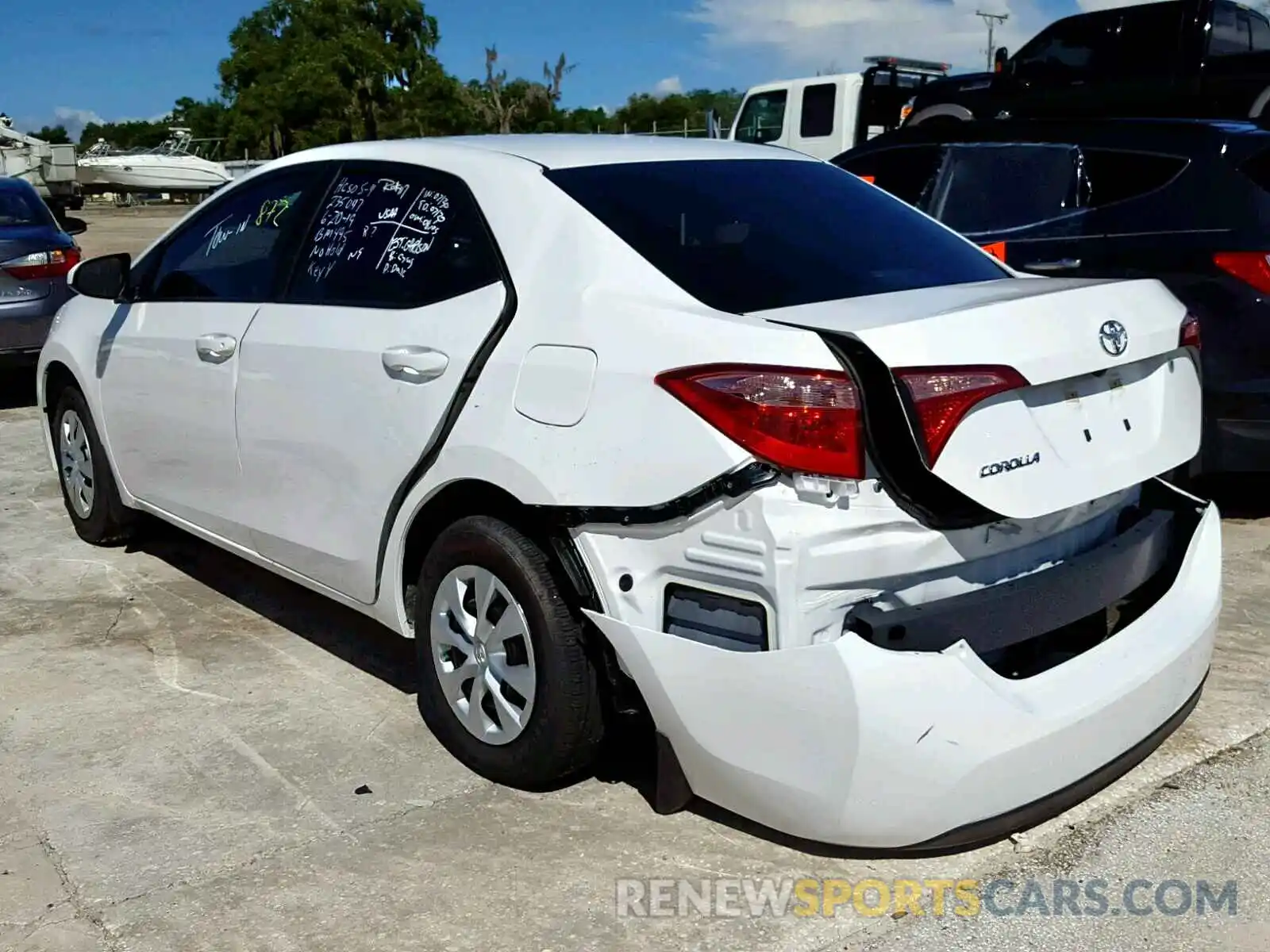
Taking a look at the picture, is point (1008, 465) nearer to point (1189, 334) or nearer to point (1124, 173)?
point (1189, 334)

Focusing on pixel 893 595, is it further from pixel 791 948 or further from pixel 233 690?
pixel 233 690

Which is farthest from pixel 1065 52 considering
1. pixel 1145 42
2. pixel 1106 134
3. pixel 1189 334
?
pixel 1189 334

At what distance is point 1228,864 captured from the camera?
296cm

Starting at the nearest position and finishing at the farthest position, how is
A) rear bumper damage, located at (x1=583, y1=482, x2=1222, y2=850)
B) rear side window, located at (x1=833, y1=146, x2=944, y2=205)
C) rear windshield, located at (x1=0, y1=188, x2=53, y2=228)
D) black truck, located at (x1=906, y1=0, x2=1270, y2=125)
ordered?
rear bumper damage, located at (x1=583, y1=482, x2=1222, y2=850) < rear side window, located at (x1=833, y1=146, x2=944, y2=205) < rear windshield, located at (x1=0, y1=188, x2=53, y2=228) < black truck, located at (x1=906, y1=0, x2=1270, y2=125)

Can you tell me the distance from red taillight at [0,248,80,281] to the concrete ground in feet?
15.5

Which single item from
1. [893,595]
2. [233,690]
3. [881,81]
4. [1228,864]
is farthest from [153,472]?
[881,81]

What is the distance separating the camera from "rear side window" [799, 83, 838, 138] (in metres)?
16.8

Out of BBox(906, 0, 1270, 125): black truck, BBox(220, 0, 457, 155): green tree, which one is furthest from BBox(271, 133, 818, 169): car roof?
BBox(220, 0, 457, 155): green tree

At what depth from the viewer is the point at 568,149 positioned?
3633 millimetres

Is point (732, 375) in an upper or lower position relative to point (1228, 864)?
upper

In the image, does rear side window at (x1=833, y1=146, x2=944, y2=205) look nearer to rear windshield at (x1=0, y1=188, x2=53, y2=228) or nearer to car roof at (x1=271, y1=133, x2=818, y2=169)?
car roof at (x1=271, y1=133, x2=818, y2=169)

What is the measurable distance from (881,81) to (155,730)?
48.0ft

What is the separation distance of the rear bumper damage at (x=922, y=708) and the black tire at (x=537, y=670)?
20cm

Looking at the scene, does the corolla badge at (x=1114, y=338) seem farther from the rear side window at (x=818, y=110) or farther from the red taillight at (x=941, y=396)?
the rear side window at (x=818, y=110)
